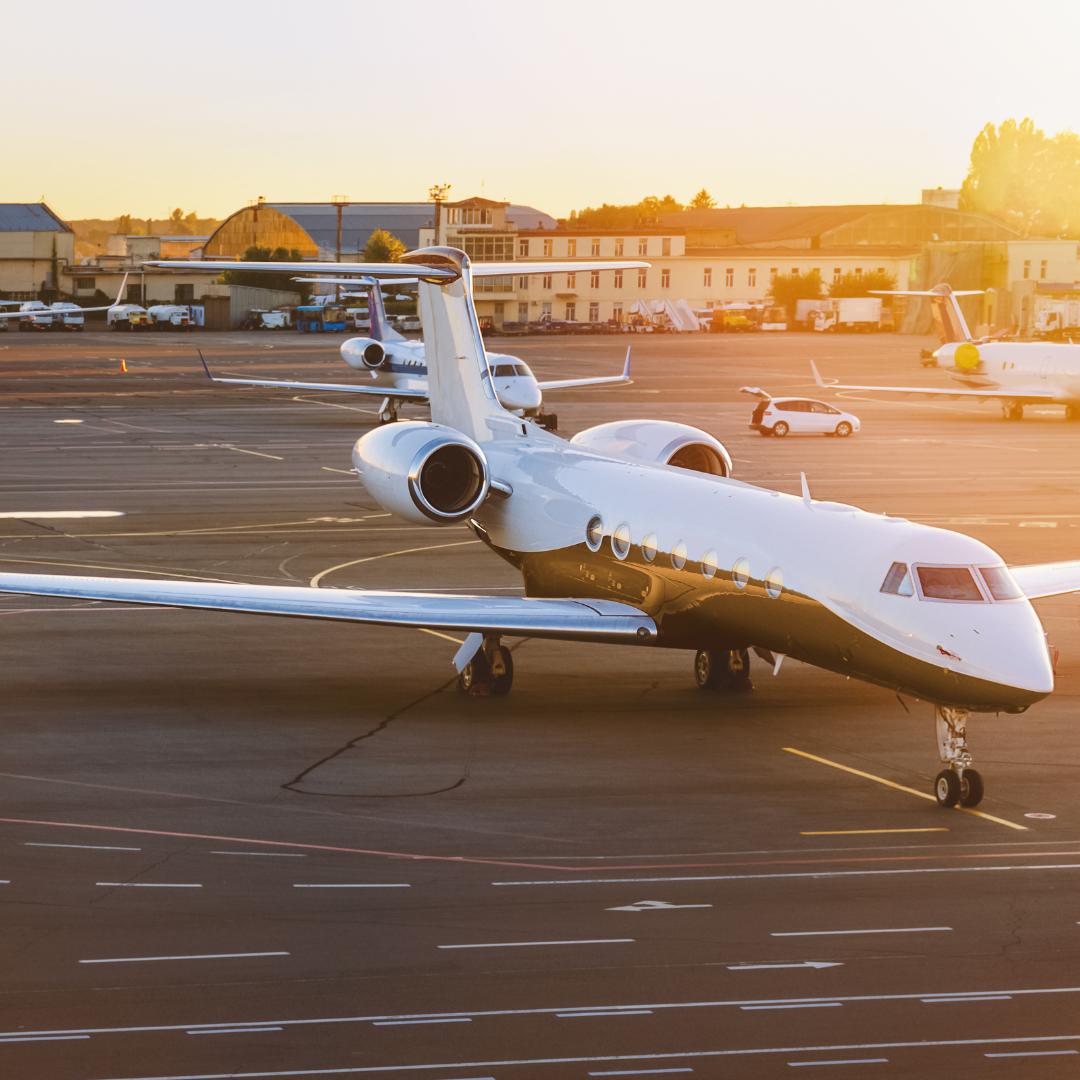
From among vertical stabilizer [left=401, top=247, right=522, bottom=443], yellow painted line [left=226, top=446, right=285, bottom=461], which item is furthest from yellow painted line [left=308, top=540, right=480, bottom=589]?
yellow painted line [left=226, top=446, right=285, bottom=461]

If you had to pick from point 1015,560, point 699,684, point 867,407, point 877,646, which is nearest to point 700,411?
point 867,407

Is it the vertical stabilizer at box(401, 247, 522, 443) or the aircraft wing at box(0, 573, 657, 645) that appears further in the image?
the vertical stabilizer at box(401, 247, 522, 443)

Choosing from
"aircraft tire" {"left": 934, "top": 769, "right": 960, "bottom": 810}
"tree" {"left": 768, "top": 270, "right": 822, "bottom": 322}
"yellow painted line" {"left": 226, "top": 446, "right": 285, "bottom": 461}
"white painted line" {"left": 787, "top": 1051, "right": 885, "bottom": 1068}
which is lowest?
"white painted line" {"left": 787, "top": 1051, "right": 885, "bottom": 1068}

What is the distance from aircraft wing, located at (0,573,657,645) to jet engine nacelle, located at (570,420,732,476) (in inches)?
161

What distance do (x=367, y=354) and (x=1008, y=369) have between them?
Answer: 95.1 feet

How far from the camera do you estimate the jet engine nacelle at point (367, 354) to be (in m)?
63.5

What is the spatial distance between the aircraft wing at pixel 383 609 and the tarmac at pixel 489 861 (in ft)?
4.28

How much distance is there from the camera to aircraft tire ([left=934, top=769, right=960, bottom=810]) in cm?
1608

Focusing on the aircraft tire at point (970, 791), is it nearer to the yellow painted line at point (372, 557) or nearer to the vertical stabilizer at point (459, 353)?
the vertical stabilizer at point (459, 353)

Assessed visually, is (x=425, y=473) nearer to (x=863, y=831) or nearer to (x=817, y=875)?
(x=863, y=831)

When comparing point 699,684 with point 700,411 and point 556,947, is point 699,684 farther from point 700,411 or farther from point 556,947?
point 700,411

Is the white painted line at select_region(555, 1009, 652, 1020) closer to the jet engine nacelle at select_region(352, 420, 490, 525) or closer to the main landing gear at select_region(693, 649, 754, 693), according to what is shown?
the main landing gear at select_region(693, 649, 754, 693)

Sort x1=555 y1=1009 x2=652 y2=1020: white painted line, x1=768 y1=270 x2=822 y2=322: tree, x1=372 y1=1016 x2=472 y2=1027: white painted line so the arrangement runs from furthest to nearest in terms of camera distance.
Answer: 1. x1=768 y1=270 x2=822 y2=322: tree
2. x1=555 y1=1009 x2=652 y2=1020: white painted line
3. x1=372 y1=1016 x2=472 y2=1027: white painted line

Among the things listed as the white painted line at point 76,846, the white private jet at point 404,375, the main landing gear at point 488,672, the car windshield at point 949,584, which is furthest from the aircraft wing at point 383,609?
the white private jet at point 404,375
